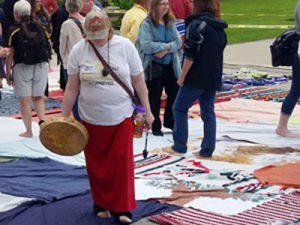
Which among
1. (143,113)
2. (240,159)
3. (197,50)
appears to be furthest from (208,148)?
(143,113)

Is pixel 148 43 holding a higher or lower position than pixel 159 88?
higher

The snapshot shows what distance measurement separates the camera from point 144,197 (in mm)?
6723

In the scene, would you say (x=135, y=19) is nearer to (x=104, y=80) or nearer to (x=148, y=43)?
(x=148, y=43)

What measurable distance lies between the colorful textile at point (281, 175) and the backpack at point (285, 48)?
1699 millimetres

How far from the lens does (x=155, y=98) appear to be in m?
9.32

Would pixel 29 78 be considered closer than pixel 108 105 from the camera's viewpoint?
No

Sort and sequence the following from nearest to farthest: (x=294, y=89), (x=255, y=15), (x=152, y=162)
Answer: (x=152, y=162), (x=294, y=89), (x=255, y=15)

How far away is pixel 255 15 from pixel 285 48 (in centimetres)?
2541

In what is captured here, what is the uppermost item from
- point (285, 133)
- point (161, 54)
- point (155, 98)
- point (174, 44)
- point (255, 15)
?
point (174, 44)

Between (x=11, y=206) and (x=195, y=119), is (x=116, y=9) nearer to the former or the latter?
(x=195, y=119)

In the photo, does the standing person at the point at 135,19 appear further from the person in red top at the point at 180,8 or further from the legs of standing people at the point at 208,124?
the legs of standing people at the point at 208,124

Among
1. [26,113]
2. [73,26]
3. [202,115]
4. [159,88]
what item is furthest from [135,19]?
[202,115]

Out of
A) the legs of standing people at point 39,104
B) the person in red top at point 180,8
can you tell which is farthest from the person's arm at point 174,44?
the person in red top at point 180,8

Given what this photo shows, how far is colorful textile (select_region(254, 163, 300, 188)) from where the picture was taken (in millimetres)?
7094
